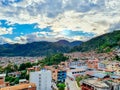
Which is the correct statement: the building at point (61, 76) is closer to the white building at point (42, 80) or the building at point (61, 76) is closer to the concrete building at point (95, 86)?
the white building at point (42, 80)

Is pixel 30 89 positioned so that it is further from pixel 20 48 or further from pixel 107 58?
pixel 20 48

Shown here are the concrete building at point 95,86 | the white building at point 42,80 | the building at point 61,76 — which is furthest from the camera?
the building at point 61,76

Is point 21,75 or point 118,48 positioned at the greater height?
point 118,48

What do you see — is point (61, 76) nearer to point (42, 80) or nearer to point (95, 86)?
point (42, 80)

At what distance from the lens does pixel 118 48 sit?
57.0 meters

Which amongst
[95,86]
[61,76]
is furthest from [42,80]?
[61,76]

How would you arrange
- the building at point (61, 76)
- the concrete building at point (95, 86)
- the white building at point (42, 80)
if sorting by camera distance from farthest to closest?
the building at point (61, 76) < the white building at point (42, 80) < the concrete building at point (95, 86)

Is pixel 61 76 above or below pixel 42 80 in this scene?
below

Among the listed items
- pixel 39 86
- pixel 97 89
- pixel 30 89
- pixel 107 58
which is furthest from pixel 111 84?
pixel 107 58

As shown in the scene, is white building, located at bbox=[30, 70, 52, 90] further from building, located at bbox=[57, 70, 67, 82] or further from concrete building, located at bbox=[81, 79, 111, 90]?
building, located at bbox=[57, 70, 67, 82]

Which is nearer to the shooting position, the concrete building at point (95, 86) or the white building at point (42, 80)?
the concrete building at point (95, 86)

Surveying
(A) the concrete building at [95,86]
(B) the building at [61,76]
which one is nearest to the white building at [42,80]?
(A) the concrete building at [95,86]

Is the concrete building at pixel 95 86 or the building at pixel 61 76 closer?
the concrete building at pixel 95 86

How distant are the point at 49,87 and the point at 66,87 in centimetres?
195
